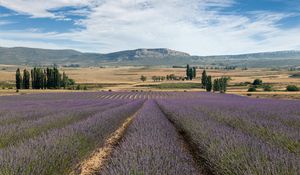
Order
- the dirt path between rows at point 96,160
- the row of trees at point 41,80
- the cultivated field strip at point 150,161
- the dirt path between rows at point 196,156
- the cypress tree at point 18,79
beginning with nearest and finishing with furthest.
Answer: the cultivated field strip at point 150,161
the dirt path between rows at point 196,156
the dirt path between rows at point 96,160
the cypress tree at point 18,79
the row of trees at point 41,80

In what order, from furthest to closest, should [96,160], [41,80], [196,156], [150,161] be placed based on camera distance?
[41,80] → [96,160] → [196,156] → [150,161]

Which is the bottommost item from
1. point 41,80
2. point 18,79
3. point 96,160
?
point 96,160

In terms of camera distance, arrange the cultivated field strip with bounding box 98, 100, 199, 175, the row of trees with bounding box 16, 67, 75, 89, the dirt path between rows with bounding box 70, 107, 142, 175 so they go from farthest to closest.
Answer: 1. the row of trees with bounding box 16, 67, 75, 89
2. the dirt path between rows with bounding box 70, 107, 142, 175
3. the cultivated field strip with bounding box 98, 100, 199, 175

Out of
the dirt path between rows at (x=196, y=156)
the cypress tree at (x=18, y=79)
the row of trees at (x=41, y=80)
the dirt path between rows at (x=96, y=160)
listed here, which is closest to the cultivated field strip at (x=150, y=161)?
the dirt path between rows at (x=196, y=156)

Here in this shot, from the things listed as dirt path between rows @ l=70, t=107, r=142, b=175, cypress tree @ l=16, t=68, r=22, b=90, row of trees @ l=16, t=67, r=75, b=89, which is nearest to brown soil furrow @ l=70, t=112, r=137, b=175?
dirt path between rows @ l=70, t=107, r=142, b=175

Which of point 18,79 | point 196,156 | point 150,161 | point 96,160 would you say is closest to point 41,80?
point 18,79

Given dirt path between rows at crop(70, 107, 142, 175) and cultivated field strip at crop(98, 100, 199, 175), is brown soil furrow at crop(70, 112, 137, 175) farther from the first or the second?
cultivated field strip at crop(98, 100, 199, 175)

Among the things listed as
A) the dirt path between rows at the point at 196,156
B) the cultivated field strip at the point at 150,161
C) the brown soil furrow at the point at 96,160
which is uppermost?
the cultivated field strip at the point at 150,161

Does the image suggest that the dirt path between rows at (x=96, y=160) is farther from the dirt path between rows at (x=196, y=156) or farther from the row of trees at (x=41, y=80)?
the row of trees at (x=41, y=80)

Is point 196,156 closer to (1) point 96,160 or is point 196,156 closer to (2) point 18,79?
(1) point 96,160

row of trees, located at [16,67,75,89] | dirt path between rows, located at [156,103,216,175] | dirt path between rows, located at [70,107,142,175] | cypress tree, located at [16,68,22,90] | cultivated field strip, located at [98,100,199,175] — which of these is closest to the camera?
cultivated field strip, located at [98,100,199,175]

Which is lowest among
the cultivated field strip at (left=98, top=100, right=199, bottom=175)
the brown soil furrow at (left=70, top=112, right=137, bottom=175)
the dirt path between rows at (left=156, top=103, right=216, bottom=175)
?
the brown soil furrow at (left=70, top=112, right=137, bottom=175)

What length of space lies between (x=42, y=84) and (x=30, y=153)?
66411 mm

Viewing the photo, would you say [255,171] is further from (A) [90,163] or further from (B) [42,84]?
(B) [42,84]
